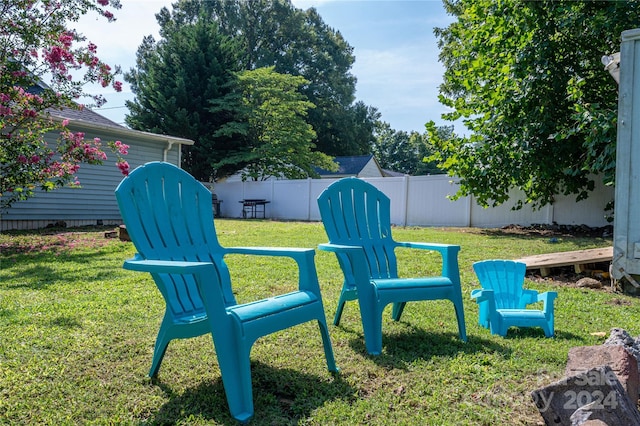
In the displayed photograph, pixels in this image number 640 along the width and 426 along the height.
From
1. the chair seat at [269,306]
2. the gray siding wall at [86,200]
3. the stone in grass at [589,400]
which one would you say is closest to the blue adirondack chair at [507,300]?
the stone in grass at [589,400]

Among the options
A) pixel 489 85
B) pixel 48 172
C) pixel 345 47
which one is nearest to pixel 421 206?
pixel 489 85

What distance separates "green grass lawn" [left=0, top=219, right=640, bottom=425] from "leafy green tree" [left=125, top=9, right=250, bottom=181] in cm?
1692

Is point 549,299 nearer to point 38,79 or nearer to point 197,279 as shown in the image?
point 197,279

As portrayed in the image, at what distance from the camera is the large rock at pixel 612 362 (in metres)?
1.79

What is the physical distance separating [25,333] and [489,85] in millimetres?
8688

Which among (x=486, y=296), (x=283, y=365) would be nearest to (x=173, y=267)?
(x=283, y=365)

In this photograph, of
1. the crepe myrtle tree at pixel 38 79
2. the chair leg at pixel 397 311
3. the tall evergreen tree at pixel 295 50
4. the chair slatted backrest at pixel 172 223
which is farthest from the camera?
the tall evergreen tree at pixel 295 50

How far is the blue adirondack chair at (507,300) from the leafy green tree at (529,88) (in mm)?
5328

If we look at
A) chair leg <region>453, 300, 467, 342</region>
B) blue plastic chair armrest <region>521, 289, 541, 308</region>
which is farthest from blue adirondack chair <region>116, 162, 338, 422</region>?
blue plastic chair armrest <region>521, 289, 541, 308</region>

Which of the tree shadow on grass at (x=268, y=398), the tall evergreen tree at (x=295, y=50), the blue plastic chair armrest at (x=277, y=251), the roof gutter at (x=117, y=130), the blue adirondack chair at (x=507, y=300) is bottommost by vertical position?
the tree shadow on grass at (x=268, y=398)

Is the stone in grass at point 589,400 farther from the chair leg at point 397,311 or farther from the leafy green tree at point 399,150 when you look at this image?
the leafy green tree at point 399,150

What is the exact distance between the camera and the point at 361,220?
328 centimetres

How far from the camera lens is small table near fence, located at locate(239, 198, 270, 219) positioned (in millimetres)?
16594

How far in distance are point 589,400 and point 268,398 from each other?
1317 mm
